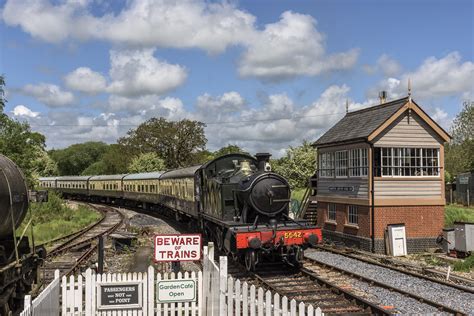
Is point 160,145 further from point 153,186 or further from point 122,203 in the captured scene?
point 153,186

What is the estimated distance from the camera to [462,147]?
47.2 metres

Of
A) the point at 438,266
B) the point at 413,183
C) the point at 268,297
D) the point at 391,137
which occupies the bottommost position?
the point at 438,266

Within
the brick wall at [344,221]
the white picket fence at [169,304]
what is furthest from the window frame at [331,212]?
the white picket fence at [169,304]

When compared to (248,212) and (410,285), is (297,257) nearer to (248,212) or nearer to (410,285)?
(248,212)

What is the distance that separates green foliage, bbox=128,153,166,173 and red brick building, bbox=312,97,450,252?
39.3 metres

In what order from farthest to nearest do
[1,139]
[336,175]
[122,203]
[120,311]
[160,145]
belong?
[160,145]
[122,203]
[1,139]
[336,175]
[120,311]

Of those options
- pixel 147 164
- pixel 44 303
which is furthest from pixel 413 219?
pixel 147 164

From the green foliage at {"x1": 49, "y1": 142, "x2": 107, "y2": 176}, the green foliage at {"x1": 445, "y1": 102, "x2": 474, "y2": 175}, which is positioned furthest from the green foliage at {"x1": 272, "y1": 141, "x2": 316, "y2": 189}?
the green foliage at {"x1": 49, "y1": 142, "x2": 107, "y2": 176}

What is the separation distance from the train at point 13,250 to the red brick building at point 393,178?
40.1ft

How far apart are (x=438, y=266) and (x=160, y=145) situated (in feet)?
163

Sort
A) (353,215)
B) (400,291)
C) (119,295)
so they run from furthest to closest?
(353,215) < (400,291) < (119,295)

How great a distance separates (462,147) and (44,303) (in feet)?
157

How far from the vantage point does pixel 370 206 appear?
17.8 metres

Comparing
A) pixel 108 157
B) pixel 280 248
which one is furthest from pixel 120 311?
pixel 108 157
